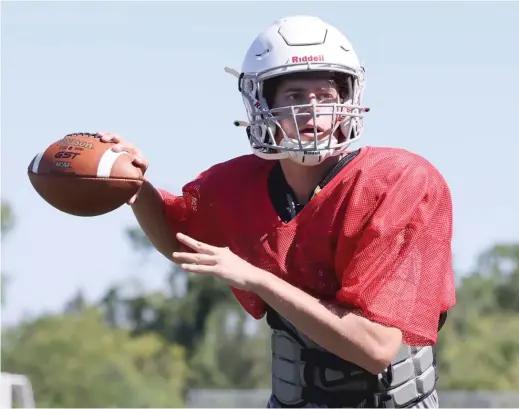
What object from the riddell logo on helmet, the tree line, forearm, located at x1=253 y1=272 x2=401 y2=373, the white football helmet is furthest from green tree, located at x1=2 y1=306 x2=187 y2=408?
forearm, located at x1=253 y1=272 x2=401 y2=373

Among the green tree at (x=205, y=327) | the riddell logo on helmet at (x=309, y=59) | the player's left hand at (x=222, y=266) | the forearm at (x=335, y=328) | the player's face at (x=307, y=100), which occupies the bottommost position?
the green tree at (x=205, y=327)

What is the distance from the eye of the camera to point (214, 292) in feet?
131

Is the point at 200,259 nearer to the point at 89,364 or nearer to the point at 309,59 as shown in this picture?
the point at 309,59

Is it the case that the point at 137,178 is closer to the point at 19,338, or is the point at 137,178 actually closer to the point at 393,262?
the point at 393,262

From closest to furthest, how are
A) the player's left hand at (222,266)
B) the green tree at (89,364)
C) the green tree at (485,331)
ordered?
the player's left hand at (222,266) → the green tree at (89,364) → the green tree at (485,331)

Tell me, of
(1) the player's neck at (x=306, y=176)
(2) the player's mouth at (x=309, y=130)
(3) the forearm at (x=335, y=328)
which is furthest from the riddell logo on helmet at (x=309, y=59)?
(3) the forearm at (x=335, y=328)

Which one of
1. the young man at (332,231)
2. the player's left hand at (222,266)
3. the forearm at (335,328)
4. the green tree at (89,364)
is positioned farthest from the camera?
the green tree at (89,364)

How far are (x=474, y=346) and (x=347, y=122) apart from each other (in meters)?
30.3

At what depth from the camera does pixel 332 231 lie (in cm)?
543

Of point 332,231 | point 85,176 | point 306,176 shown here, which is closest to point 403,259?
point 332,231

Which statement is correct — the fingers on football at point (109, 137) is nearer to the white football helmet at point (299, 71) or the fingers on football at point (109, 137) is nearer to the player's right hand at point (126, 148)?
the player's right hand at point (126, 148)

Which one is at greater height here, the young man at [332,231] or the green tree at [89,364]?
the young man at [332,231]

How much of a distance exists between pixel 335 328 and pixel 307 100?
942 mm

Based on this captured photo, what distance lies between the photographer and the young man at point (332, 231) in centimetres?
520
